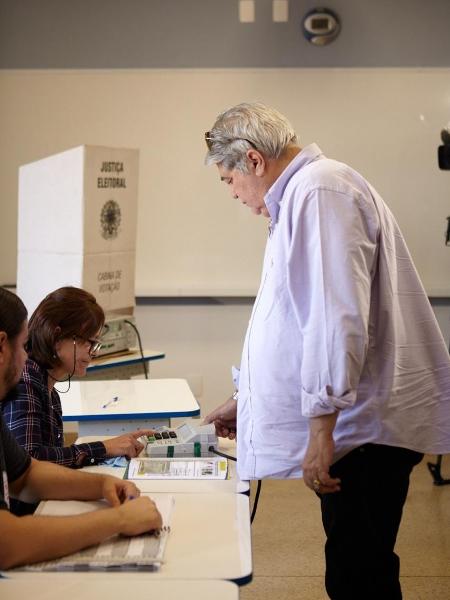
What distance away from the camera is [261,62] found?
4.66 metres

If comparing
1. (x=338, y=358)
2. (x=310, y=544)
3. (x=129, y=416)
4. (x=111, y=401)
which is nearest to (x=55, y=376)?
(x=129, y=416)

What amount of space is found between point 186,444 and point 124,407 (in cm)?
64

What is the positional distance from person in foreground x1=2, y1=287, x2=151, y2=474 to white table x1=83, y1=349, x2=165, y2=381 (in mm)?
1303

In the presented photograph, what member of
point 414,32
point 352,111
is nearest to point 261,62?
point 352,111

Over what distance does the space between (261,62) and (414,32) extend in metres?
0.89

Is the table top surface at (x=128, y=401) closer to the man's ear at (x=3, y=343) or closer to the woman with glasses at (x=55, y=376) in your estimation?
the woman with glasses at (x=55, y=376)

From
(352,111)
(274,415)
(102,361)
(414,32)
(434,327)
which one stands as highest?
(414,32)

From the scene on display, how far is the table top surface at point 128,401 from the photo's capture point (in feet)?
8.14

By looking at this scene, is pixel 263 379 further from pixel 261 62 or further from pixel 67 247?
pixel 261 62

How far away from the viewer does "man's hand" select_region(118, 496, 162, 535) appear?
1398mm

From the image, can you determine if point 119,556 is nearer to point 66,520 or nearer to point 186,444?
point 66,520

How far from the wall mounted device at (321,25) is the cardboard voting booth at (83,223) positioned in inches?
63.0

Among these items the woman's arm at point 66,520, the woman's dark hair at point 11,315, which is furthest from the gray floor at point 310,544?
the woman's dark hair at point 11,315

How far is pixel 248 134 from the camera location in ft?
5.57
